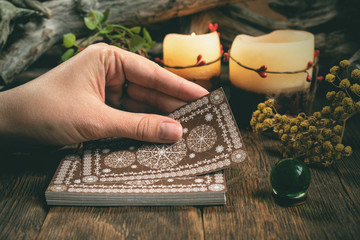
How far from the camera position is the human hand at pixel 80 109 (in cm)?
86

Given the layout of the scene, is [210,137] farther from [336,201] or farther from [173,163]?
[336,201]

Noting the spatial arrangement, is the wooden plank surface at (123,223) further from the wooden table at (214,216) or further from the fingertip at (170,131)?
the fingertip at (170,131)

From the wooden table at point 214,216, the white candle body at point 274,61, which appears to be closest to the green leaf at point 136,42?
the white candle body at point 274,61

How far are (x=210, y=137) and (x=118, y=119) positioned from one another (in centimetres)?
26

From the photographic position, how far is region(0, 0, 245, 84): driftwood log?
48.5 inches

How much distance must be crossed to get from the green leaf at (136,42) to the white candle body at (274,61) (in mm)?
370

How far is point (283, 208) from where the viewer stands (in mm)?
749

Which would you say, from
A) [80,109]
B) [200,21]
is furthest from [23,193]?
[200,21]

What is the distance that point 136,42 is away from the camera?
1229 millimetres

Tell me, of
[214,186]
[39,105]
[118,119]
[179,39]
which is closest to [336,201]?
[214,186]

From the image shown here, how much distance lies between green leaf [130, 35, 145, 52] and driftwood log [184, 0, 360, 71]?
14.7 inches

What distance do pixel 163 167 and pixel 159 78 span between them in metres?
0.32

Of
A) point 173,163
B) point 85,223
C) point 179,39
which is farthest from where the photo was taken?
point 179,39

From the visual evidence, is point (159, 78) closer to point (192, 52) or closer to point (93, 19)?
point (192, 52)
